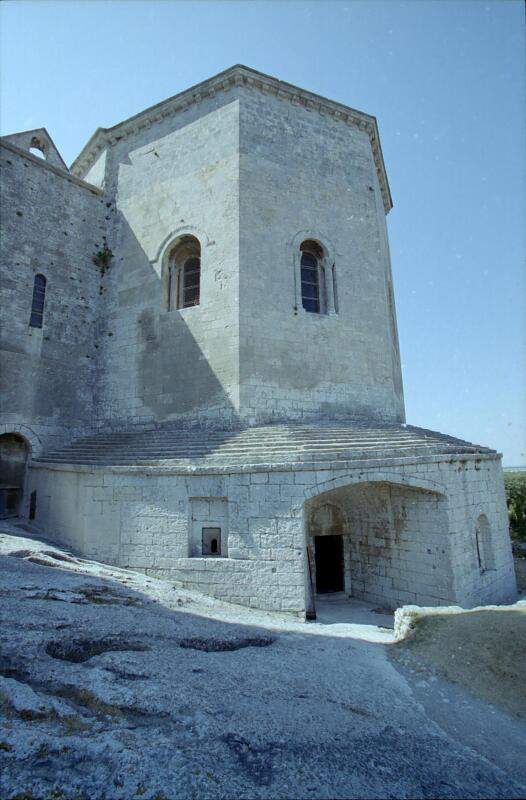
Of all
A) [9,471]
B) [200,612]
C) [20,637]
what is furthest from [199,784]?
[9,471]

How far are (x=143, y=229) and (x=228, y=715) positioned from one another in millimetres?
11901

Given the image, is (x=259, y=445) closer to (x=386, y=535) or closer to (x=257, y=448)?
(x=257, y=448)

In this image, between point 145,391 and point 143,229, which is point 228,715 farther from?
point 143,229

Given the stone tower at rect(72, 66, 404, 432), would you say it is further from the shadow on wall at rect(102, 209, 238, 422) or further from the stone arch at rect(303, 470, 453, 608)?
the stone arch at rect(303, 470, 453, 608)

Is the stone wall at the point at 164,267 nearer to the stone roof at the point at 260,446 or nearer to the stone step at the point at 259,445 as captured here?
the stone roof at the point at 260,446

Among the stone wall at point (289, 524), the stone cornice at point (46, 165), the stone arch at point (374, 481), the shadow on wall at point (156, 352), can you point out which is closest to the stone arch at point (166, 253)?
the shadow on wall at point (156, 352)

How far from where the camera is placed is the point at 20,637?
4020 millimetres

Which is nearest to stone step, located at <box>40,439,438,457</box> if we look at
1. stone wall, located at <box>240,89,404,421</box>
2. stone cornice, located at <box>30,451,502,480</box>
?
stone cornice, located at <box>30,451,502,480</box>

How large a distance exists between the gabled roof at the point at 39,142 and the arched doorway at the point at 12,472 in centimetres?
832

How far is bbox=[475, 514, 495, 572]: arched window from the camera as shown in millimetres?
9250

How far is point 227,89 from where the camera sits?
1141 centimetres

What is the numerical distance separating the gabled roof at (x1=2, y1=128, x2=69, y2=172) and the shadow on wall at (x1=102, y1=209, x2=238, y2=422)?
3505mm

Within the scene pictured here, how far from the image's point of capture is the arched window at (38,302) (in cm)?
1132

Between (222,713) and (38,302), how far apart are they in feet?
37.0
